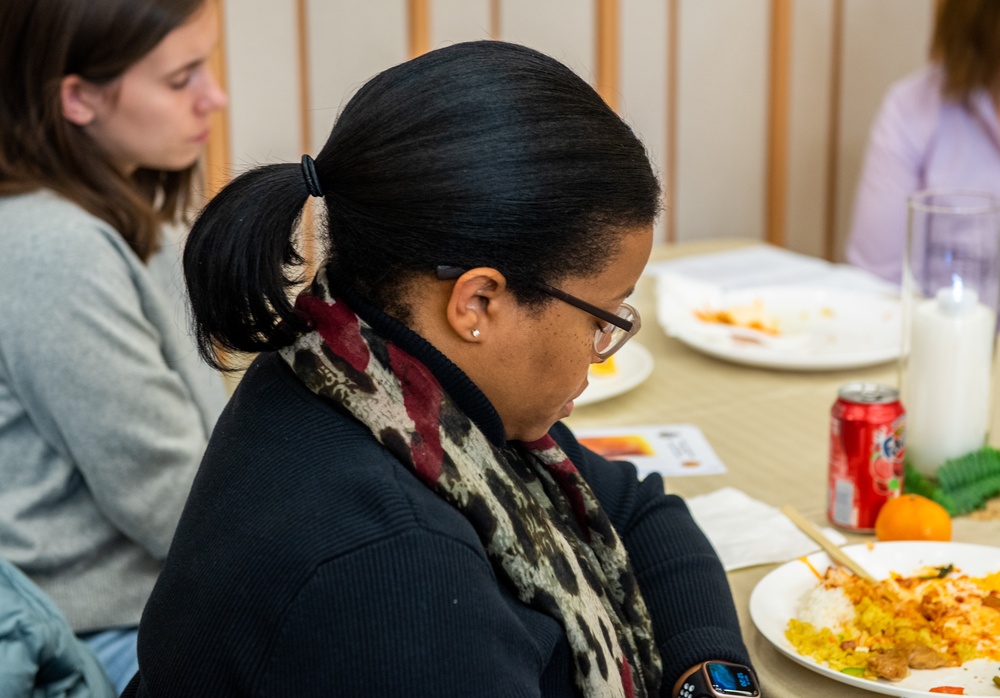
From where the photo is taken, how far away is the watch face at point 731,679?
2.82 feet

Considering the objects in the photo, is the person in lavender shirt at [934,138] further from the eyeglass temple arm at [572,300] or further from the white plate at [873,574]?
the eyeglass temple arm at [572,300]

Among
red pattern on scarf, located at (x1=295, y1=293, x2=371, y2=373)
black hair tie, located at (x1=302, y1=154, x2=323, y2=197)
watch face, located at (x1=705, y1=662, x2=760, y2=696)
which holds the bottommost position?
watch face, located at (x1=705, y1=662, x2=760, y2=696)

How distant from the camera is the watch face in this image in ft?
2.82

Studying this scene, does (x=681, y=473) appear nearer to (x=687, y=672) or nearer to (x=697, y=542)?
(x=697, y=542)

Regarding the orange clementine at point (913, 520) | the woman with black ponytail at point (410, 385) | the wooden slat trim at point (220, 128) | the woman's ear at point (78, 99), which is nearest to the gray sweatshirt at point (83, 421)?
the woman's ear at point (78, 99)

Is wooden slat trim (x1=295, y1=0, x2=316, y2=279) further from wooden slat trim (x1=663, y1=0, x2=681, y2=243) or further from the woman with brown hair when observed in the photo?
the woman with brown hair

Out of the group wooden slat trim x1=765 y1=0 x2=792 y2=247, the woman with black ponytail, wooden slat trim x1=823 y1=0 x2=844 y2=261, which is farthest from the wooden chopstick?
wooden slat trim x1=823 y1=0 x2=844 y2=261

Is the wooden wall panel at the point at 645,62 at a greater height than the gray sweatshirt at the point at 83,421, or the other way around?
the wooden wall panel at the point at 645,62

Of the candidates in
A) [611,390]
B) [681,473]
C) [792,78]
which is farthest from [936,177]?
[681,473]

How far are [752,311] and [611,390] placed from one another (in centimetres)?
42

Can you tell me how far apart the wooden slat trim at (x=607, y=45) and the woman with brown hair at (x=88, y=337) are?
66.4 inches

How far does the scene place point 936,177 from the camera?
256 cm

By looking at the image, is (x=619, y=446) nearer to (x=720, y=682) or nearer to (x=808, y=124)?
(x=720, y=682)

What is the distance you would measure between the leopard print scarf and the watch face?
0.07 metres
